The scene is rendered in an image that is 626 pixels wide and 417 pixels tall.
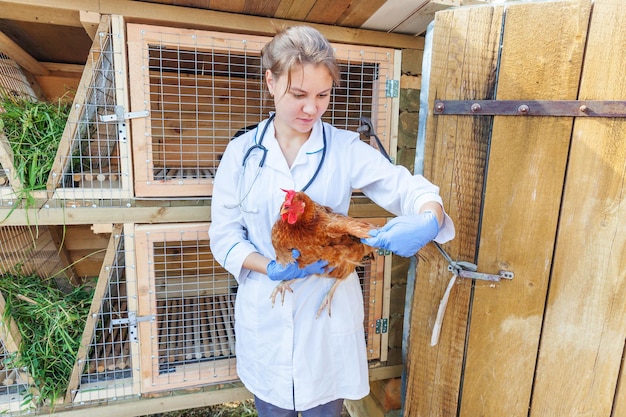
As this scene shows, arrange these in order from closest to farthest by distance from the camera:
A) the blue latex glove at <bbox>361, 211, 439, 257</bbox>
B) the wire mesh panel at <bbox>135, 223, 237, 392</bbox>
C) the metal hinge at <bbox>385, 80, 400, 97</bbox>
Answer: the blue latex glove at <bbox>361, 211, 439, 257</bbox>, the wire mesh panel at <bbox>135, 223, 237, 392</bbox>, the metal hinge at <bbox>385, 80, 400, 97</bbox>

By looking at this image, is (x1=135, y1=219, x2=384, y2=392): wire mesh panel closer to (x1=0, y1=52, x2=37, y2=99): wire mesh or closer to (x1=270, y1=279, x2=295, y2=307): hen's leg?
(x1=270, y1=279, x2=295, y2=307): hen's leg

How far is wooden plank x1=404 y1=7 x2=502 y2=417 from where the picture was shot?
1.26 metres

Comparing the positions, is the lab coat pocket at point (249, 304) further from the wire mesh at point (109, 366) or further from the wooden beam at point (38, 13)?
the wooden beam at point (38, 13)

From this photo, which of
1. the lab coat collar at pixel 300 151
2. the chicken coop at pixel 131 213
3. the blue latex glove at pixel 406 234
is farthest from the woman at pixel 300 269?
the chicken coop at pixel 131 213

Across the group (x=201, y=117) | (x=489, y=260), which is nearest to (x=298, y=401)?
(x=489, y=260)

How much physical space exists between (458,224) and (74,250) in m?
2.15

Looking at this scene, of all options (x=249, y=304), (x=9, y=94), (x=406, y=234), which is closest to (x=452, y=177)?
(x=406, y=234)

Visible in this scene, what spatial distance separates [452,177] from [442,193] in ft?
0.23

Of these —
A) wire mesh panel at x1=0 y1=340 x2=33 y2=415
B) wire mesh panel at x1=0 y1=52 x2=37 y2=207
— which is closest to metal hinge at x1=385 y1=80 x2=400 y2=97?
wire mesh panel at x1=0 y1=52 x2=37 y2=207

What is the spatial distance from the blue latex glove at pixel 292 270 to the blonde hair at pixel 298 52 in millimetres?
512

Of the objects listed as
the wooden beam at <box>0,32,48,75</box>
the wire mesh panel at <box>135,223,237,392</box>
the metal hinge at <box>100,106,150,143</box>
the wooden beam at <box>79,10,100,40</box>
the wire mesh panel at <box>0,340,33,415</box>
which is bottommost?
the wire mesh panel at <box>0,340,33,415</box>

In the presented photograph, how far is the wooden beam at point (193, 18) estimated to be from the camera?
1277 mm

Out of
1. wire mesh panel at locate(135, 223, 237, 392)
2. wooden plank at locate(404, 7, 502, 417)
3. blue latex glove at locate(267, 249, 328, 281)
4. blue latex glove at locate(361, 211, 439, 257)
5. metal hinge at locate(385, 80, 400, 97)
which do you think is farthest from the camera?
metal hinge at locate(385, 80, 400, 97)

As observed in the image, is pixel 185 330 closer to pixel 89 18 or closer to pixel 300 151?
pixel 300 151
